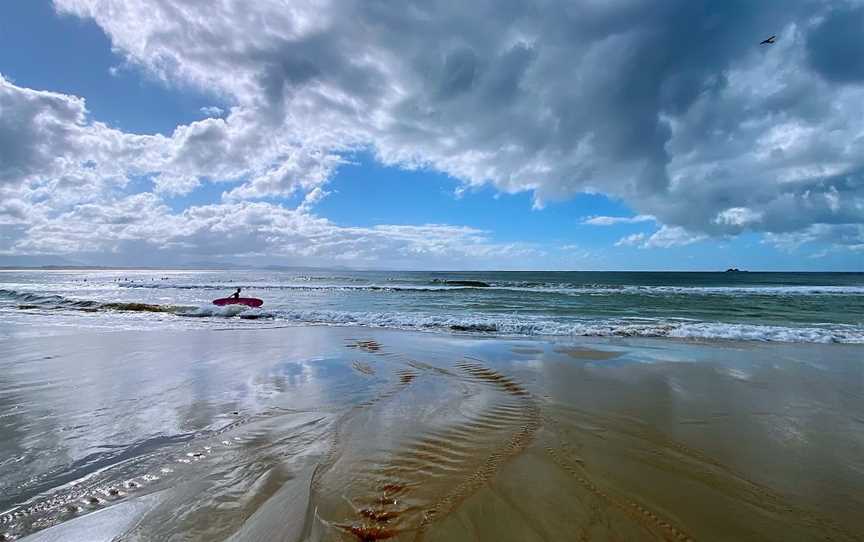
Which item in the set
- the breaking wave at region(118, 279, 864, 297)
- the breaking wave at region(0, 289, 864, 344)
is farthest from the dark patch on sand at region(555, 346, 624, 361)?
the breaking wave at region(118, 279, 864, 297)

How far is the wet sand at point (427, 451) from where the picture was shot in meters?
3.14

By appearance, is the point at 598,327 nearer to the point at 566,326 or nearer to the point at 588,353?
the point at 566,326

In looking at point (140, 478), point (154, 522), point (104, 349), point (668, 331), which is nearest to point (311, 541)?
point (154, 522)

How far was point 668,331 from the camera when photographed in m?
14.9

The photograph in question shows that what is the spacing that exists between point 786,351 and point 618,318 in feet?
26.7

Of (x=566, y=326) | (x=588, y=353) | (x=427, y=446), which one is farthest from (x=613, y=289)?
(x=427, y=446)

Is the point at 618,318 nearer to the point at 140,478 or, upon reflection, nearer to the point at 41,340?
the point at 140,478

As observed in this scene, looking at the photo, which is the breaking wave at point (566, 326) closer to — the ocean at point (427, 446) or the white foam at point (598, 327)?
the white foam at point (598, 327)

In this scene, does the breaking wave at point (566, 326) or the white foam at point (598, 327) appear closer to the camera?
the white foam at point (598, 327)

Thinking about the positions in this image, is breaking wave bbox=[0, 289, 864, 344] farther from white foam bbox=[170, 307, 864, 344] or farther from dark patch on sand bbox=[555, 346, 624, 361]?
dark patch on sand bbox=[555, 346, 624, 361]

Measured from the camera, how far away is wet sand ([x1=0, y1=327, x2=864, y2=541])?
3.14 metres

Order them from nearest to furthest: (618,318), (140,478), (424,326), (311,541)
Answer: (311,541) < (140,478) < (424,326) < (618,318)

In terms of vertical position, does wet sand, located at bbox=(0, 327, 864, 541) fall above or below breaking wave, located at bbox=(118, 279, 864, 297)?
below

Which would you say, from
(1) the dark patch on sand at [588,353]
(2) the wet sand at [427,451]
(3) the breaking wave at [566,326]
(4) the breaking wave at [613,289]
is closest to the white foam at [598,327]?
(3) the breaking wave at [566,326]
